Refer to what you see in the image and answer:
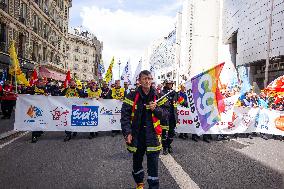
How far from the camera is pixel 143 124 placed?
5086 millimetres

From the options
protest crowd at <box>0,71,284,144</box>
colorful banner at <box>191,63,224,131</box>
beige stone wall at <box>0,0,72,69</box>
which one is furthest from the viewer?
beige stone wall at <box>0,0,72,69</box>

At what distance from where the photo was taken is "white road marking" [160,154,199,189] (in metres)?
5.73

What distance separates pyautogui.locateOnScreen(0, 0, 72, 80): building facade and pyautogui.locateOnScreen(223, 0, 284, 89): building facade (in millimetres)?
20849

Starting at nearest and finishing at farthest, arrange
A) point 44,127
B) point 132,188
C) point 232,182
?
Result: point 132,188 → point 232,182 → point 44,127

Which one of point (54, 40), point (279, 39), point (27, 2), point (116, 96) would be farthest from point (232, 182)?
point (54, 40)

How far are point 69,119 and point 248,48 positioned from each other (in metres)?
33.3

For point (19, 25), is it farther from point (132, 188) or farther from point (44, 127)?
point (132, 188)

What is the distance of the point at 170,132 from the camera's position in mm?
9219

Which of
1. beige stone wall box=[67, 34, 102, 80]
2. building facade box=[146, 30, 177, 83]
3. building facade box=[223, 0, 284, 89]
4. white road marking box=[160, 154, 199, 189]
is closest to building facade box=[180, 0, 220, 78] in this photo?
building facade box=[146, 30, 177, 83]

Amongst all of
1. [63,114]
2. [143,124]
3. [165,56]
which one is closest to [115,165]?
[143,124]

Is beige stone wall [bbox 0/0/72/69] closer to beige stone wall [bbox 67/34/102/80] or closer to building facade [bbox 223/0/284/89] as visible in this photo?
building facade [bbox 223/0/284/89]

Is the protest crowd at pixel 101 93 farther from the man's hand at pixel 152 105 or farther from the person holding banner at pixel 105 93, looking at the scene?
the man's hand at pixel 152 105

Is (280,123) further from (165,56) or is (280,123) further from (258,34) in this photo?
(165,56)

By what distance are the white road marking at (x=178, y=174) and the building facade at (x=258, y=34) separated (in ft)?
78.9
